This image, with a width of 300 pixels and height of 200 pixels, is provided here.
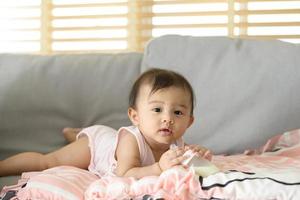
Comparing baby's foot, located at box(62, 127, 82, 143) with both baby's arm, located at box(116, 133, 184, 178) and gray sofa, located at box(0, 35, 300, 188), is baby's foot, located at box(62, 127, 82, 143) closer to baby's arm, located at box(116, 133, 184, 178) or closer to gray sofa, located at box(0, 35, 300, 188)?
gray sofa, located at box(0, 35, 300, 188)

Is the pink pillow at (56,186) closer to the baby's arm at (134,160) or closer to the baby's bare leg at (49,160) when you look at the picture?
the baby's arm at (134,160)

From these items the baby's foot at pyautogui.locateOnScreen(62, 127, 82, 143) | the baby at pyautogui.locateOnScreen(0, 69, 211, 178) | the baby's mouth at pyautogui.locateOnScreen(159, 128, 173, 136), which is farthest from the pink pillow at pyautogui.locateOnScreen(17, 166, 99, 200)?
the baby's foot at pyautogui.locateOnScreen(62, 127, 82, 143)

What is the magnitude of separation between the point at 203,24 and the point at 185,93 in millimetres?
1456

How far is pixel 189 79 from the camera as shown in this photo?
5.96 feet

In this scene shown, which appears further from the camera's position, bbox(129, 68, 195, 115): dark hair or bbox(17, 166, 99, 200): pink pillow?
bbox(129, 68, 195, 115): dark hair

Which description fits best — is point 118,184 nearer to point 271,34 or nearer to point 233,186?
point 233,186

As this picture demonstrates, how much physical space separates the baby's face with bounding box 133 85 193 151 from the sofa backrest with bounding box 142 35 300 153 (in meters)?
0.31

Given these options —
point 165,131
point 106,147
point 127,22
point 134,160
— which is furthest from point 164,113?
point 127,22

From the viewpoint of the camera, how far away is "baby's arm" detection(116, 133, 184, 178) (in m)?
1.26

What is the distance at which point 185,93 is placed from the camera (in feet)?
4.80

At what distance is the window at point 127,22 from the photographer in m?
2.79

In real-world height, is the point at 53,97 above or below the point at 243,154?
above

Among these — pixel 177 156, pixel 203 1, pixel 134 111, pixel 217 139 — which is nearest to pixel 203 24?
pixel 203 1

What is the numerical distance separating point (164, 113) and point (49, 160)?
478 millimetres
